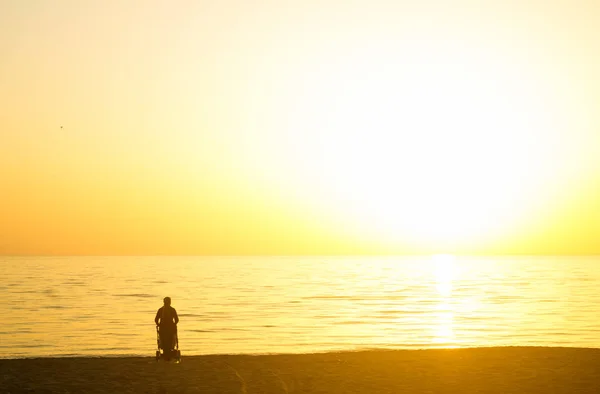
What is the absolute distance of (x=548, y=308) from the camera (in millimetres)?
66312

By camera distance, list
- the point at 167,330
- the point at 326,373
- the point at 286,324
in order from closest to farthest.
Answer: the point at 326,373 < the point at 167,330 < the point at 286,324

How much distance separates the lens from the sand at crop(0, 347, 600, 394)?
19375mm

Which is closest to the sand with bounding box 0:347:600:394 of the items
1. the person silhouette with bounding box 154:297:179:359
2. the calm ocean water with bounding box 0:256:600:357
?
the person silhouette with bounding box 154:297:179:359

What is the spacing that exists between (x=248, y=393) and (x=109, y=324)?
107 ft

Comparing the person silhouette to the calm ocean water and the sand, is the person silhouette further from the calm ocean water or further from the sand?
the calm ocean water

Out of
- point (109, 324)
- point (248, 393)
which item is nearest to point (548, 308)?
point (109, 324)

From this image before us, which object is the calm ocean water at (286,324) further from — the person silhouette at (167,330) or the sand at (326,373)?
the sand at (326,373)

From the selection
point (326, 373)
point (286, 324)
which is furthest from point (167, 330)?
point (286, 324)

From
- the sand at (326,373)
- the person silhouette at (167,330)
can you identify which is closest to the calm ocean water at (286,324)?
the person silhouette at (167,330)

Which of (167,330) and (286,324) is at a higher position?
(286,324)

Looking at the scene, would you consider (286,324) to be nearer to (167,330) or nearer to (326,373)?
(167,330)

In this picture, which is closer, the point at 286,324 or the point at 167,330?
the point at 167,330

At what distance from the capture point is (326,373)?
21875 millimetres

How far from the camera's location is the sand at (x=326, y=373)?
19375 mm
